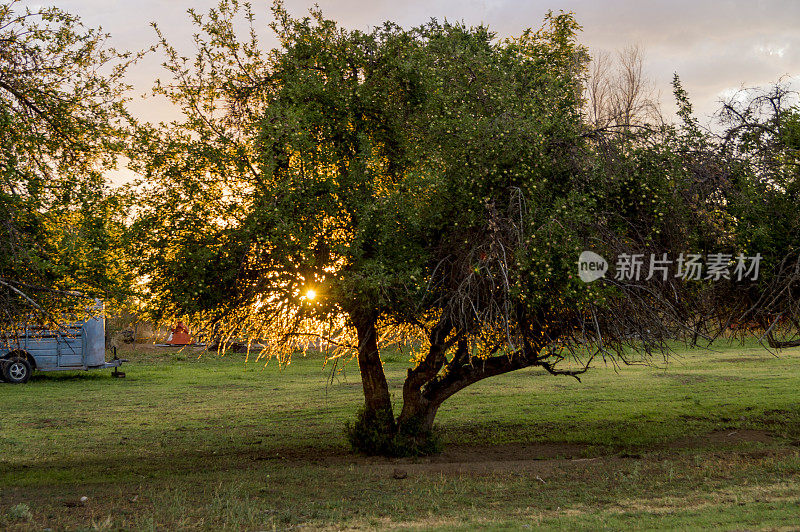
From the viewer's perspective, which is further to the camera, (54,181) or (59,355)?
(59,355)

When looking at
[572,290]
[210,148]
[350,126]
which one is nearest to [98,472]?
[210,148]

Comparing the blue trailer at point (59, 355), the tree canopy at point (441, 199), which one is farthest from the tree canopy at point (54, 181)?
the blue trailer at point (59, 355)

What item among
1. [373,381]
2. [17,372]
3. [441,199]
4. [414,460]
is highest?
[441,199]

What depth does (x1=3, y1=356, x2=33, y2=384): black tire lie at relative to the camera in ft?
97.6

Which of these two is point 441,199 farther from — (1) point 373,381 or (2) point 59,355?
(2) point 59,355

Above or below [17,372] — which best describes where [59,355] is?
above

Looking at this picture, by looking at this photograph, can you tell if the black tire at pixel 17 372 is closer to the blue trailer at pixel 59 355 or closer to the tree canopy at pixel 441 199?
the blue trailer at pixel 59 355

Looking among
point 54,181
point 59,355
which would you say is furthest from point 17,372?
point 54,181

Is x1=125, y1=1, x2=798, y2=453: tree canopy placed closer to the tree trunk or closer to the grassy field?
the tree trunk

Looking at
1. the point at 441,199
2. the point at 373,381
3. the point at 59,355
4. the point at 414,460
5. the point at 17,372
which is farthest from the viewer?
the point at 59,355

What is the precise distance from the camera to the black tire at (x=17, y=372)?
29.8 meters

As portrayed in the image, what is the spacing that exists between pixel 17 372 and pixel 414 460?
2278 cm

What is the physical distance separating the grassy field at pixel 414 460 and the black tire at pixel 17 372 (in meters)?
0.98

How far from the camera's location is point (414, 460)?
1451 cm
